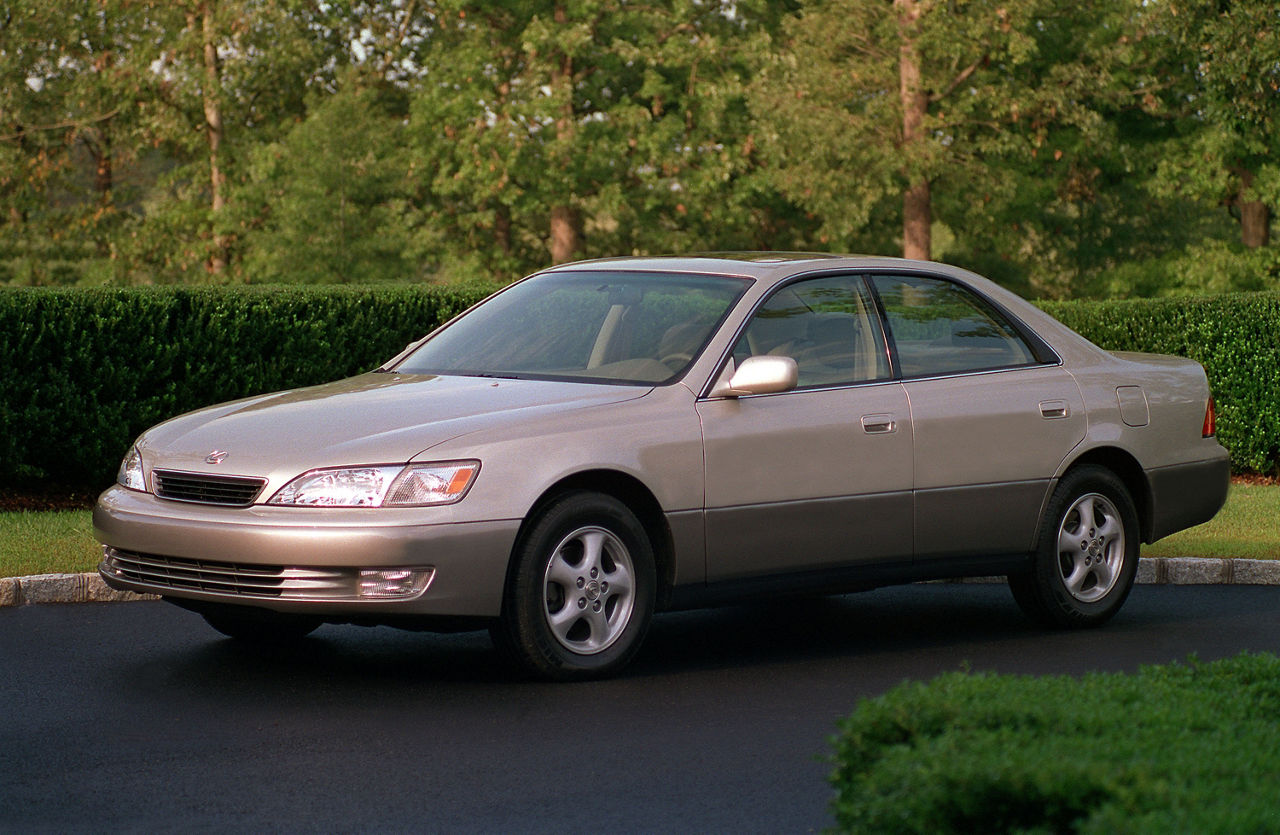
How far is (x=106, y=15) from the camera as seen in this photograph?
43438mm

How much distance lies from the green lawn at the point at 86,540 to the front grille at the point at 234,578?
2665mm

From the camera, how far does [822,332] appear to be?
8664 millimetres

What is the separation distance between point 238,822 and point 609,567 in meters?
2.58

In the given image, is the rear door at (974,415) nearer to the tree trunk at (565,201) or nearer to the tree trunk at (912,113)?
the tree trunk at (912,113)

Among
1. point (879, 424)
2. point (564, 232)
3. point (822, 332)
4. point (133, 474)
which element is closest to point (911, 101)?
point (564, 232)

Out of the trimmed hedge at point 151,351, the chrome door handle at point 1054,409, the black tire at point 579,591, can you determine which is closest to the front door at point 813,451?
the black tire at point 579,591

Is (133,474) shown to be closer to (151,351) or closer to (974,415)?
(974,415)

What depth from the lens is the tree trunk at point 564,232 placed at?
4044 centimetres

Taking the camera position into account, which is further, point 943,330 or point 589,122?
point 589,122

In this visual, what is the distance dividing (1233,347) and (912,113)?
56.9 feet

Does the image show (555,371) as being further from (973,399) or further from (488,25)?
(488,25)

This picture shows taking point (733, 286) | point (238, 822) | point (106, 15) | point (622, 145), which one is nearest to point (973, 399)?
point (733, 286)

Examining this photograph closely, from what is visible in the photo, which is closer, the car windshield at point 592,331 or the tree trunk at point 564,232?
the car windshield at point 592,331

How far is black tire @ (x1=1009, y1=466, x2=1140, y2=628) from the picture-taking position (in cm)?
921
